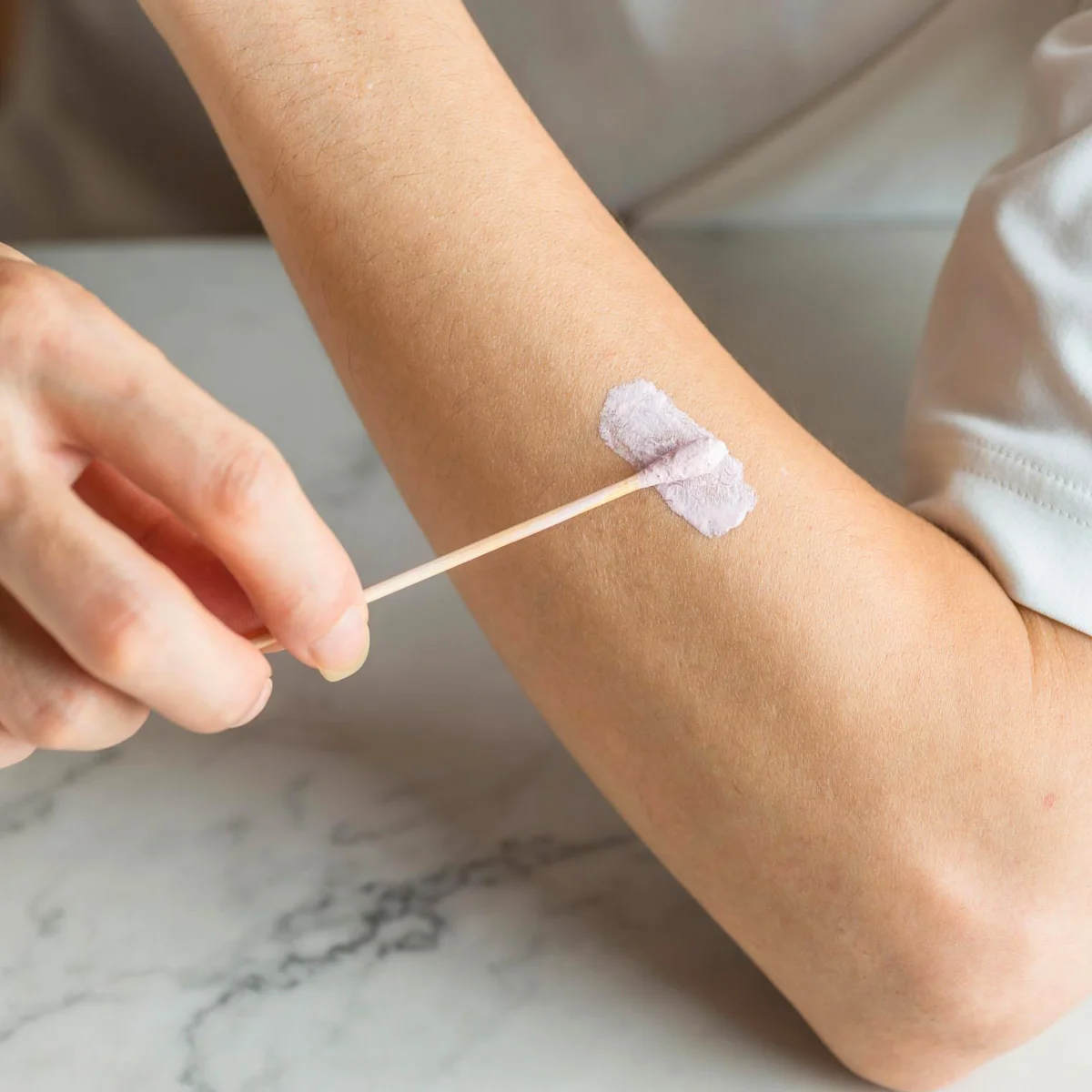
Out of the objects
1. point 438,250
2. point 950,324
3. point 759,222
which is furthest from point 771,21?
point 438,250

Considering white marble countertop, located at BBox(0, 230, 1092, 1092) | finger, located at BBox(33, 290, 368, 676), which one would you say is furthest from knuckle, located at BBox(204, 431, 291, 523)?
white marble countertop, located at BBox(0, 230, 1092, 1092)

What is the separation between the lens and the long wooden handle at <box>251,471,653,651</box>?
0.49 m

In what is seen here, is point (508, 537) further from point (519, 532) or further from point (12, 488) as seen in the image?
point (12, 488)

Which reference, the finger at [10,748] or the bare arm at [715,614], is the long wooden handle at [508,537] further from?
the finger at [10,748]

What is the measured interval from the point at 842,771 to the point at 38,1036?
0.49 m

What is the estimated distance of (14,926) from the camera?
0.67 metres

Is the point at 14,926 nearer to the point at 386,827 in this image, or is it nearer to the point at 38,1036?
the point at 38,1036

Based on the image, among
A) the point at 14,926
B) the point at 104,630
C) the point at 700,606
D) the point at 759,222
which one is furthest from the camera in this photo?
the point at 759,222

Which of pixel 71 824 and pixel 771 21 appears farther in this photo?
pixel 771 21

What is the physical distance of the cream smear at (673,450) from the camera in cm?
56

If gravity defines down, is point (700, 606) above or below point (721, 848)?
above

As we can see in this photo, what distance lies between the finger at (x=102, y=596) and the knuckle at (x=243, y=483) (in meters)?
0.04

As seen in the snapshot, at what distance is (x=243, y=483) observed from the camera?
43 cm

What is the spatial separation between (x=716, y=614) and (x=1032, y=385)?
0.73ft
